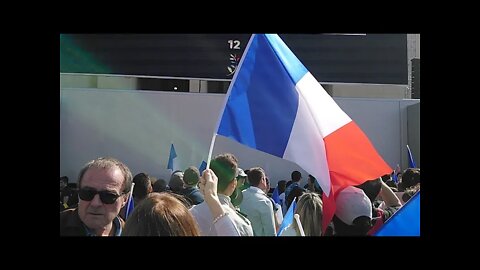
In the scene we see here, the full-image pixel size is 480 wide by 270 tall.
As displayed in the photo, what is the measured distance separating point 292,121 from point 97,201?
1302mm

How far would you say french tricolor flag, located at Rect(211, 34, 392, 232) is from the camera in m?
3.16

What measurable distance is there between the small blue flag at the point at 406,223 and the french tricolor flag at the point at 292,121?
390 mm

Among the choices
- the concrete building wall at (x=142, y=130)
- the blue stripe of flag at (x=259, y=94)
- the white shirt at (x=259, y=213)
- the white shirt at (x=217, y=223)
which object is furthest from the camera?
the concrete building wall at (x=142, y=130)

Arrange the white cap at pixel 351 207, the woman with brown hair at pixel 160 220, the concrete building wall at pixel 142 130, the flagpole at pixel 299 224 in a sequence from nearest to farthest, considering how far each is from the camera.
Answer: the woman with brown hair at pixel 160 220, the white cap at pixel 351 207, the flagpole at pixel 299 224, the concrete building wall at pixel 142 130

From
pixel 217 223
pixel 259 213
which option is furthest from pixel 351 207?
pixel 259 213

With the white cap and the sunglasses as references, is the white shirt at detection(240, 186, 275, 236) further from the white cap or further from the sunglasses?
the sunglasses

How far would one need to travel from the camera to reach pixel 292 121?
131 inches

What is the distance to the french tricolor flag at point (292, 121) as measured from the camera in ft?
10.4

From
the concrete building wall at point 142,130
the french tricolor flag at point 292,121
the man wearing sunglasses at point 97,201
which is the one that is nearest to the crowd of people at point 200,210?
the man wearing sunglasses at point 97,201

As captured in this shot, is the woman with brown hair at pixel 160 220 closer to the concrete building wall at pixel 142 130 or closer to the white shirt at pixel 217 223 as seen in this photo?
the white shirt at pixel 217 223

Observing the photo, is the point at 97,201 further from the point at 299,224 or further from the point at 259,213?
the point at 259,213

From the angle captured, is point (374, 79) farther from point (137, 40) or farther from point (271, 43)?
point (271, 43)

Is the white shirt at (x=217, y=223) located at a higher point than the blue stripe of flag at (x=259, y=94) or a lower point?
lower

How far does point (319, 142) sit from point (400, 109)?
17.3 meters
